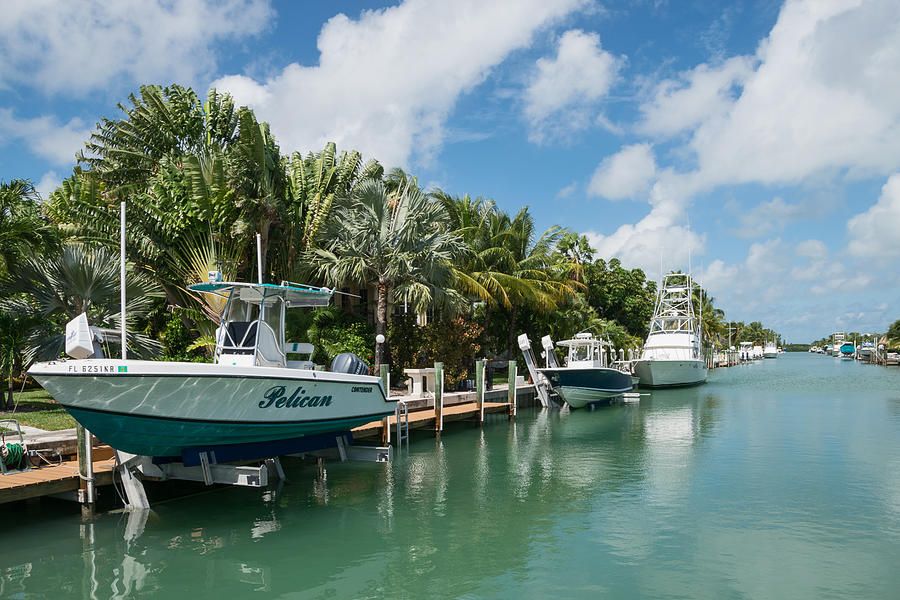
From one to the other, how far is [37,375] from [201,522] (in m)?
3.71

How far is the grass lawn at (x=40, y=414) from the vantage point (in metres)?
14.1

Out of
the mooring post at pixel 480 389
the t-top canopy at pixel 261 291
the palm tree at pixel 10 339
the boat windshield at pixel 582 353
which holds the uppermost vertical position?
the t-top canopy at pixel 261 291

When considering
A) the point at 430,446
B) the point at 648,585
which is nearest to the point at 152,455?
the point at 648,585

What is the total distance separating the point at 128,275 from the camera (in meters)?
17.7

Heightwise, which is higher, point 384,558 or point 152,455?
point 152,455

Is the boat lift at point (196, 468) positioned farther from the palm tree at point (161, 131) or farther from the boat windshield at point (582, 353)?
the boat windshield at point (582, 353)

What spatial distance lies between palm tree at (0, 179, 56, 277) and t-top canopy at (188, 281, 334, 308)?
201 inches

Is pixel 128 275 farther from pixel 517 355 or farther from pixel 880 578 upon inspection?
pixel 517 355

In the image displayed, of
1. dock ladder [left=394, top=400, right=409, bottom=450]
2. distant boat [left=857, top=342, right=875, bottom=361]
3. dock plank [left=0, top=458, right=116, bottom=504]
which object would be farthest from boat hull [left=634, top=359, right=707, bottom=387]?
distant boat [left=857, top=342, right=875, bottom=361]

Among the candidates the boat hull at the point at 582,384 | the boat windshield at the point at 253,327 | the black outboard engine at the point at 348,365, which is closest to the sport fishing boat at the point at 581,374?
the boat hull at the point at 582,384

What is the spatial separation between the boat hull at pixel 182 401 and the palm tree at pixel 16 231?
619cm

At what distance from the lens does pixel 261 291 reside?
1218 centimetres

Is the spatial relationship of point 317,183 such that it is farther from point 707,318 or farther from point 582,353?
point 707,318

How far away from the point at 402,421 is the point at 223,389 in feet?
27.8
